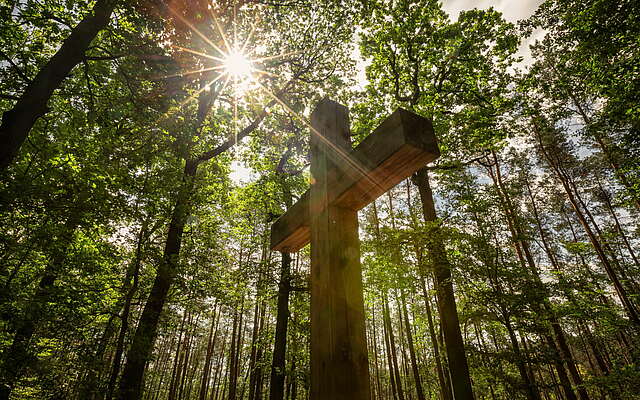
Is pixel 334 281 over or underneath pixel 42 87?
underneath

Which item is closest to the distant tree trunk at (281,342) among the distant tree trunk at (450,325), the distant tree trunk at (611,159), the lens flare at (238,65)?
the distant tree trunk at (450,325)

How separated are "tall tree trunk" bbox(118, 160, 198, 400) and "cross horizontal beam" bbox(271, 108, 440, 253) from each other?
633cm

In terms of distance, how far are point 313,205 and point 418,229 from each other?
6015 mm

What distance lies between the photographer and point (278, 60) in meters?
10.3

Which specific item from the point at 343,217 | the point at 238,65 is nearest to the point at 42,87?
the point at 238,65

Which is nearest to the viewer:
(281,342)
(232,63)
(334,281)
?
(334,281)

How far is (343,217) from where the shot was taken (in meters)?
1.51

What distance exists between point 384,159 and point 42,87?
6.39 meters

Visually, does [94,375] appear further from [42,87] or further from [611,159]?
[611,159]

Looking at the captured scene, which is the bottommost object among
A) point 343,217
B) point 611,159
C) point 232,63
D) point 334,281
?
point 334,281

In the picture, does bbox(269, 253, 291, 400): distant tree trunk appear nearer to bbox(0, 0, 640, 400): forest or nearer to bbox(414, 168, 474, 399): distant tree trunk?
bbox(0, 0, 640, 400): forest

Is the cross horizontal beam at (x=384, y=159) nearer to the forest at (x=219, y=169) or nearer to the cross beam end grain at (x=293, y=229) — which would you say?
the cross beam end grain at (x=293, y=229)

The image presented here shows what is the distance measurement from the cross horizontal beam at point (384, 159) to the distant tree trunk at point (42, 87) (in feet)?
18.9

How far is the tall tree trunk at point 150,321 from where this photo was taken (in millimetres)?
6086
